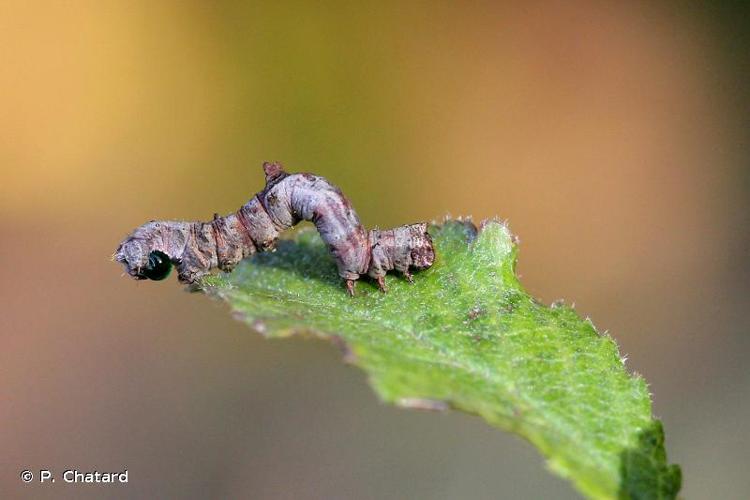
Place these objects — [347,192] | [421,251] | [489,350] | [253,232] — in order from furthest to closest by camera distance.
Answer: [347,192] → [253,232] → [421,251] → [489,350]

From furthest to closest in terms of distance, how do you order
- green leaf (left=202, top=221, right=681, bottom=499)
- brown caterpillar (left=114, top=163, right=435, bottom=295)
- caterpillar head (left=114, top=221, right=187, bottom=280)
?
caterpillar head (left=114, top=221, right=187, bottom=280)
brown caterpillar (left=114, top=163, right=435, bottom=295)
green leaf (left=202, top=221, right=681, bottom=499)

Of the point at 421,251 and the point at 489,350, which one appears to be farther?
the point at 421,251

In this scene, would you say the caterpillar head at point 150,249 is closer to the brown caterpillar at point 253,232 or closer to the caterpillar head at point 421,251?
the brown caterpillar at point 253,232

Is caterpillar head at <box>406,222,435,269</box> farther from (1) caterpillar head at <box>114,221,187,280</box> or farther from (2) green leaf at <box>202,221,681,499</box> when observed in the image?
(1) caterpillar head at <box>114,221,187,280</box>

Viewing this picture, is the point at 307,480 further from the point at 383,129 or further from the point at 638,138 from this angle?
the point at 638,138

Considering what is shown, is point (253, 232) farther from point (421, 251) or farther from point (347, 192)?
point (347, 192)

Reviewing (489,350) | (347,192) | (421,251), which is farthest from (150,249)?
(347,192)

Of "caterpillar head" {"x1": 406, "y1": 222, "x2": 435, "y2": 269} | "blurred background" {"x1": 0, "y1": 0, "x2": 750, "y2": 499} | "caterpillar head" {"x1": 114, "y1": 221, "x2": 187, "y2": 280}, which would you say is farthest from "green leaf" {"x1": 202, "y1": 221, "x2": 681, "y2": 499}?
"blurred background" {"x1": 0, "y1": 0, "x2": 750, "y2": 499}

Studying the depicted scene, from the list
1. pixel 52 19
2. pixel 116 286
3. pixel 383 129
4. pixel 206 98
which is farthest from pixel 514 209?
pixel 52 19
